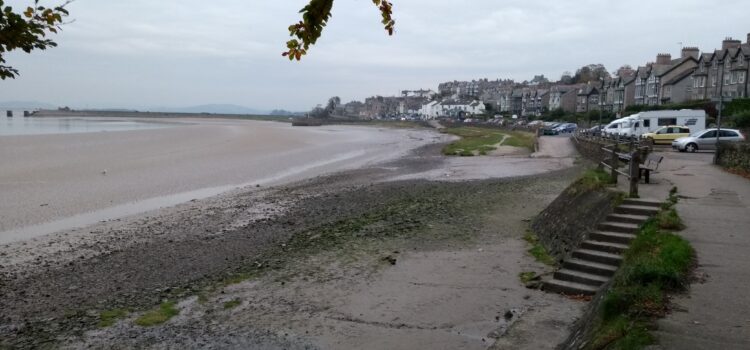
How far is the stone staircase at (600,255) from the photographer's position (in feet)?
29.7

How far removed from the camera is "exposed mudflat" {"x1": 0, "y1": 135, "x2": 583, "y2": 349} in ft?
25.2

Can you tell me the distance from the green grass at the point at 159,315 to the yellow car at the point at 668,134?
1345 inches

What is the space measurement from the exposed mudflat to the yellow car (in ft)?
72.1

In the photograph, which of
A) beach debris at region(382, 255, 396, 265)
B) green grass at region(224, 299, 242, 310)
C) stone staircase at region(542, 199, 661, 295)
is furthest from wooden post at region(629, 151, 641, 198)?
green grass at region(224, 299, 242, 310)

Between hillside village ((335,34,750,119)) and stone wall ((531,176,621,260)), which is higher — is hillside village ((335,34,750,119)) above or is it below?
above

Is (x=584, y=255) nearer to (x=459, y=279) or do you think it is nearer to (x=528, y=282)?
(x=528, y=282)

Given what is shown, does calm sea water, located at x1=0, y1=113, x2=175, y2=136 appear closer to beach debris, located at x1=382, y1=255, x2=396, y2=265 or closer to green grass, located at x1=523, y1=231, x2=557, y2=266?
beach debris, located at x1=382, y1=255, x2=396, y2=265

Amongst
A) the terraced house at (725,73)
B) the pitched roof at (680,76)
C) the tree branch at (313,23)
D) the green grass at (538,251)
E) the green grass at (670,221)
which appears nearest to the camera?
the tree branch at (313,23)

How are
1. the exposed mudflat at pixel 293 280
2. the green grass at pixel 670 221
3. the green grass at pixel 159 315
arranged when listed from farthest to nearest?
1. the green grass at pixel 670 221
2. the green grass at pixel 159 315
3. the exposed mudflat at pixel 293 280

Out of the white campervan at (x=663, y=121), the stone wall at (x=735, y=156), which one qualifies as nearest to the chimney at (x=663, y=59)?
the white campervan at (x=663, y=121)

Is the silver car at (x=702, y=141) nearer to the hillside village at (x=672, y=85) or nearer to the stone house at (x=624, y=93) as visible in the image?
the hillside village at (x=672, y=85)

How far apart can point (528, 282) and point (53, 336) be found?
23.5 feet

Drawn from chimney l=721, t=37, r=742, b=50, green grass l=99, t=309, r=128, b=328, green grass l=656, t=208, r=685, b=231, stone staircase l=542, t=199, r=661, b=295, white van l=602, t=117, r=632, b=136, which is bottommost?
green grass l=99, t=309, r=128, b=328

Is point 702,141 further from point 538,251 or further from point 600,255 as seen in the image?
point 600,255
